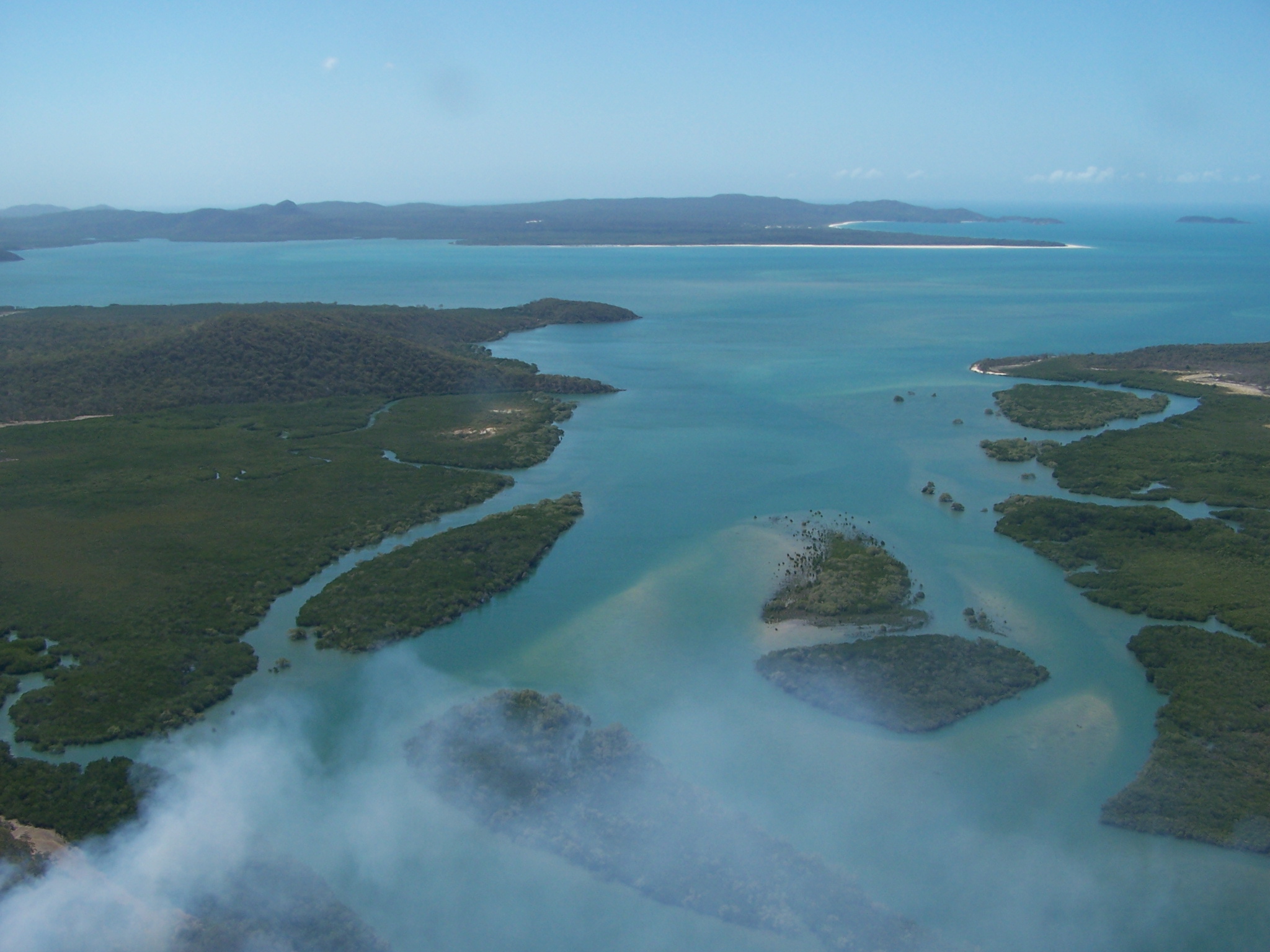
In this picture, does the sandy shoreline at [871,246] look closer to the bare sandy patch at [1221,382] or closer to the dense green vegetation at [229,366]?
the dense green vegetation at [229,366]

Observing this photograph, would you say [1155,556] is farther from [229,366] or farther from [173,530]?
[229,366]

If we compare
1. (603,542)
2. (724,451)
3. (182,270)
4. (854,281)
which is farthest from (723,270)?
(603,542)

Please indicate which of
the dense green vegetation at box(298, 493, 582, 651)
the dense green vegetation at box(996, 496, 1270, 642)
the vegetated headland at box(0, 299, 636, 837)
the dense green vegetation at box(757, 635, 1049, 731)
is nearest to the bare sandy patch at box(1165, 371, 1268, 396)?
the dense green vegetation at box(996, 496, 1270, 642)

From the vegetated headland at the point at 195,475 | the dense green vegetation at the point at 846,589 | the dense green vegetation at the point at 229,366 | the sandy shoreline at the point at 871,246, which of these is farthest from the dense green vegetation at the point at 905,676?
the sandy shoreline at the point at 871,246

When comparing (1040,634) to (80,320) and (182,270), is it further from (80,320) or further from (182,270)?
(182,270)

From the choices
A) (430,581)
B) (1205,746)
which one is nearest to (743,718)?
(1205,746)
